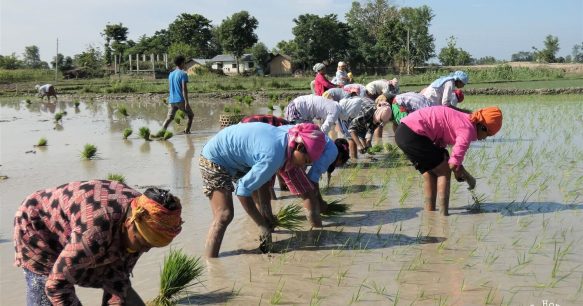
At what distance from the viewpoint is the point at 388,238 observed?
4.82 metres

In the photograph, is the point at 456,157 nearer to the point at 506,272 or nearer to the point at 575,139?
the point at 506,272

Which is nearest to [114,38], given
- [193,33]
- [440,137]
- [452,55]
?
[193,33]

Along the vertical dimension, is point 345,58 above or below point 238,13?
below

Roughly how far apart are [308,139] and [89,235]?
5.75ft

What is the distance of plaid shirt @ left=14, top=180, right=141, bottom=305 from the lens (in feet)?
7.61

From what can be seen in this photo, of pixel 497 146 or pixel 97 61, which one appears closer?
pixel 497 146

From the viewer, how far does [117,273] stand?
8.43ft

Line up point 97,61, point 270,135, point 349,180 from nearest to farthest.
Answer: point 270,135
point 349,180
point 97,61

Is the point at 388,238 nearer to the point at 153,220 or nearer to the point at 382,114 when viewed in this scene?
the point at 153,220

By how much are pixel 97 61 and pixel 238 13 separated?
51.6 ft

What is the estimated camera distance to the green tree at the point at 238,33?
60.9 metres

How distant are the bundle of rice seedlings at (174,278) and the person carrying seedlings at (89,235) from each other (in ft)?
2.54

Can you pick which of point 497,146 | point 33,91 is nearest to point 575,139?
point 497,146

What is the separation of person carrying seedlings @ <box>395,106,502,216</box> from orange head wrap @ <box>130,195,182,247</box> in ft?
11.2
